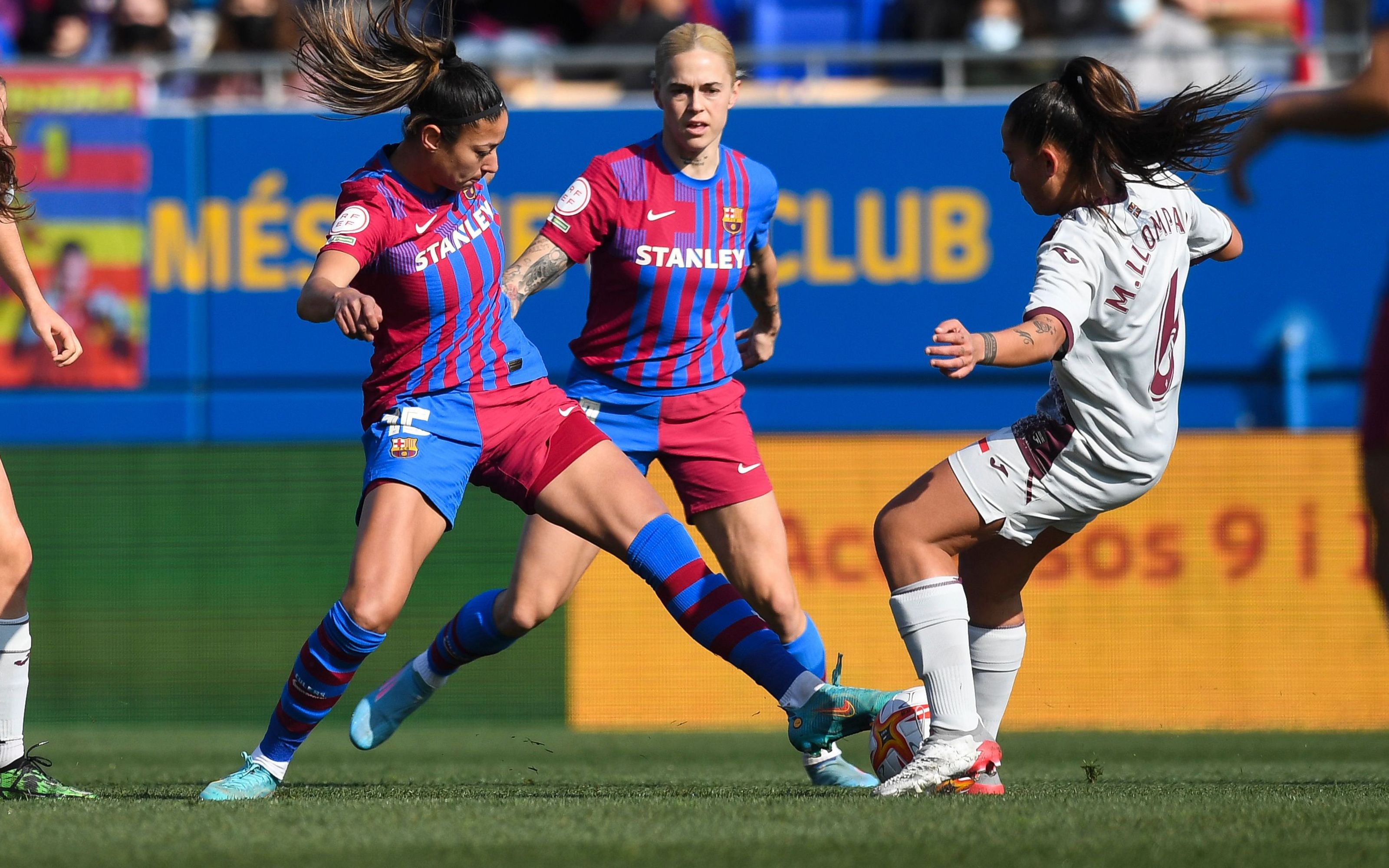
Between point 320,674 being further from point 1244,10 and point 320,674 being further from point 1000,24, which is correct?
point 1244,10

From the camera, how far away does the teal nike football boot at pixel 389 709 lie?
18.2ft

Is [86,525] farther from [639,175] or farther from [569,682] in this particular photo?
[639,175]

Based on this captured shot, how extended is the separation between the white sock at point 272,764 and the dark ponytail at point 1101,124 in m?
2.66

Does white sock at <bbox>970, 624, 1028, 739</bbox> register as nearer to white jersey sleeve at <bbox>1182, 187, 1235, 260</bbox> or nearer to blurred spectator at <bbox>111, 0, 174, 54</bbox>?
white jersey sleeve at <bbox>1182, 187, 1235, 260</bbox>

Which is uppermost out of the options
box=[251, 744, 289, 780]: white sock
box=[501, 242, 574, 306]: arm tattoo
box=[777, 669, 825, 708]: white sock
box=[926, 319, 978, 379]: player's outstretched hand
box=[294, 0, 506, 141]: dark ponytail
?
box=[294, 0, 506, 141]: dark ponytail

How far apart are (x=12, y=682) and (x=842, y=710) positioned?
2.31 m

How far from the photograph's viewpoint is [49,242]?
33.5 feet

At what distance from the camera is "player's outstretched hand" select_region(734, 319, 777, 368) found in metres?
5.71

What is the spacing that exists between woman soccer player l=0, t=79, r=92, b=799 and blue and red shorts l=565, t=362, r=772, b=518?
5.51ft

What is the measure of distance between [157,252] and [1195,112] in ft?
25.1

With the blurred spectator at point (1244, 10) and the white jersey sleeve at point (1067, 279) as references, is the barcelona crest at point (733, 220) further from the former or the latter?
the blurred spectator at point (1244, 10)

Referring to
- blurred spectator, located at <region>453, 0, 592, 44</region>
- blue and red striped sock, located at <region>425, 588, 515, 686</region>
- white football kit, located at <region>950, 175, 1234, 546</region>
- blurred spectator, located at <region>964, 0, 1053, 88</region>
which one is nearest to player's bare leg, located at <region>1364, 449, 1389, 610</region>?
white football kit, located at <region>950, 175, 1234, 546</region>

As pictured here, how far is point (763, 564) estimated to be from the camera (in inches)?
206

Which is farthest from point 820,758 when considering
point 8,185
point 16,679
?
point 8,185
